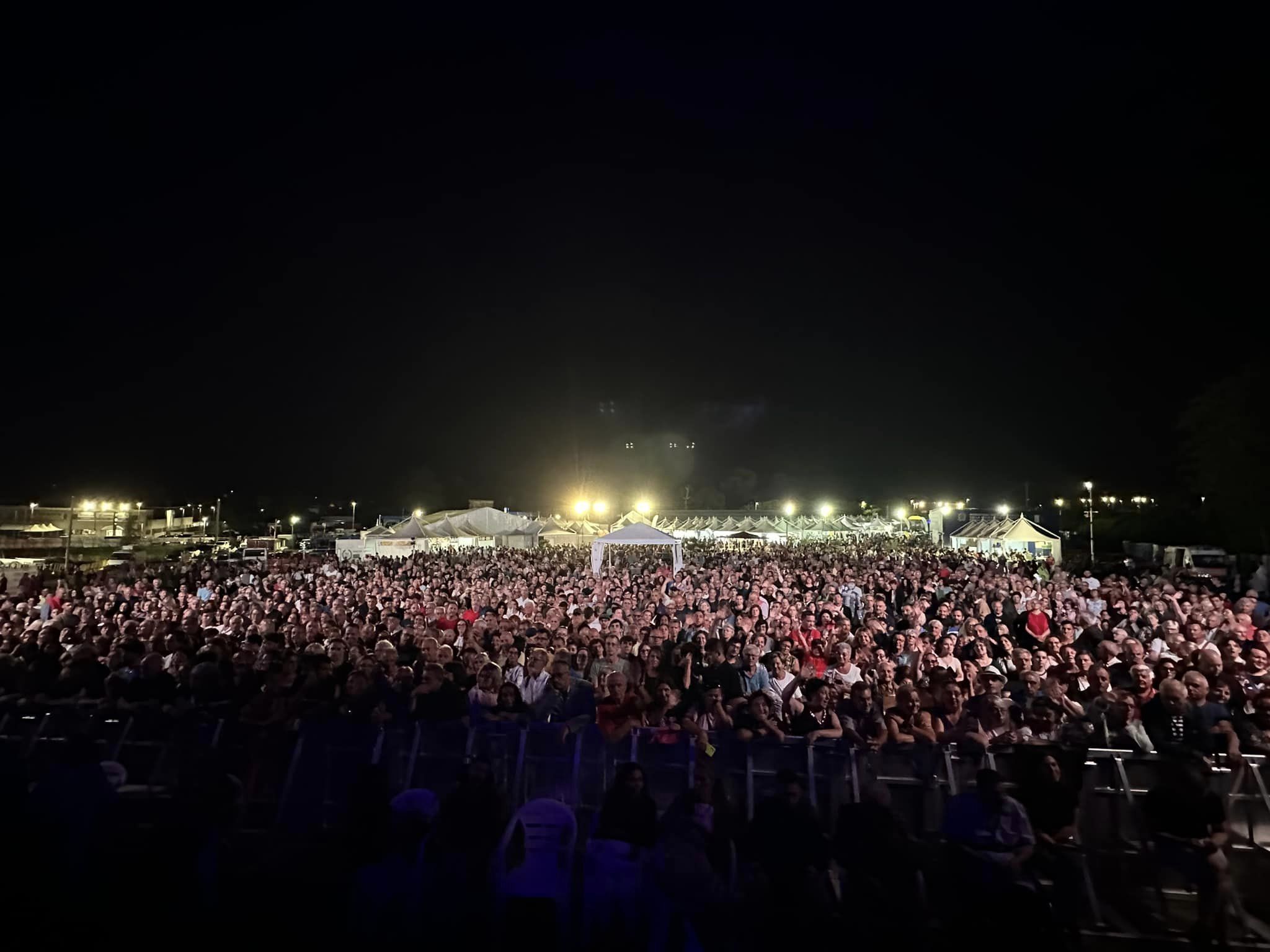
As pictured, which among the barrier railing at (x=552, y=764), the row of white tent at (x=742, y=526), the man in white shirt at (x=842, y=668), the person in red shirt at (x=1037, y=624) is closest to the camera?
the barrier railing at (x=552, y=764)

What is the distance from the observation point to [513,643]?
335 inches

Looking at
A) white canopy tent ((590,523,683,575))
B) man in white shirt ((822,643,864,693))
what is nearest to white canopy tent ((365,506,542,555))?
white canopy tent ((590,523,683,575))

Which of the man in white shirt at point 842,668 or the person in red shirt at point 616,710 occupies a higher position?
the man in white shirt at point 842,668

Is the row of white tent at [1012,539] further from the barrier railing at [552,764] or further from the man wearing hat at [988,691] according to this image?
the barrier railing at [552,764]

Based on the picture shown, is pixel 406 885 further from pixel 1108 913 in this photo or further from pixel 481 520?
pixel 481 520

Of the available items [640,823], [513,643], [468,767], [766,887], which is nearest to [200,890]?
[468,767]

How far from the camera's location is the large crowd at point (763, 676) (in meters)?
3.96

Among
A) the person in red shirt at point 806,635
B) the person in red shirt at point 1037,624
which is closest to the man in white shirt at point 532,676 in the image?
the person in red shirt at point 806,635

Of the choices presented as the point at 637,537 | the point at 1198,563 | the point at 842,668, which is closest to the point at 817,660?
the point at 842,668

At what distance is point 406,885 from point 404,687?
2.48 meters

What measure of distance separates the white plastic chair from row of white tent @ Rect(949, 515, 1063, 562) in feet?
87.6

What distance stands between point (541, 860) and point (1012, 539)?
27.5 meters

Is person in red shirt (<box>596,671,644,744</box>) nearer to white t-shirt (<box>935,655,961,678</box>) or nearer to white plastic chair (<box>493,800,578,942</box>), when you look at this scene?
white plastic chair (<box>493,800,578,942</box>)

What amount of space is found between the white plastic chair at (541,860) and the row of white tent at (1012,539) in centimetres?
2670
